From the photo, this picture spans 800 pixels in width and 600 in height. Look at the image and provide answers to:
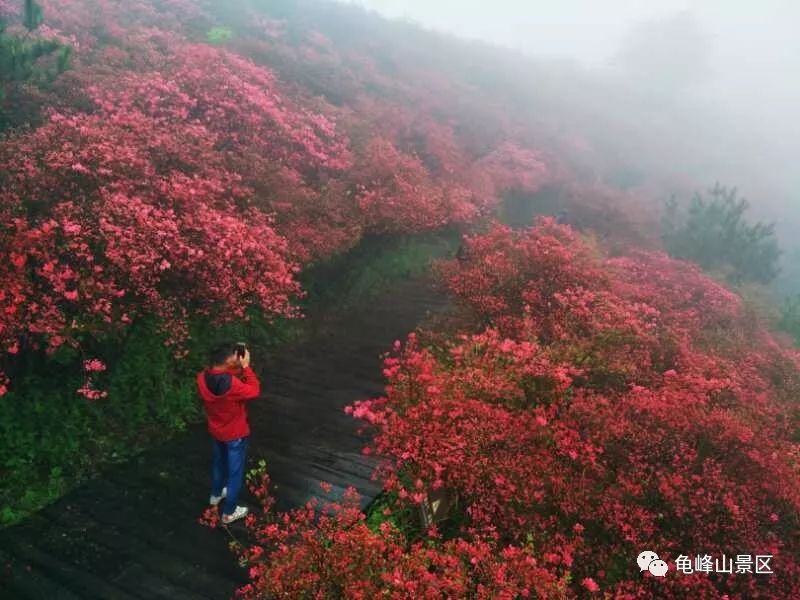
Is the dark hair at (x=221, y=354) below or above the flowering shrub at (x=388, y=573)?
above

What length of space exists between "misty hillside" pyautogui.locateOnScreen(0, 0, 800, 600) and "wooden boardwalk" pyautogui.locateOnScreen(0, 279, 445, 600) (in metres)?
0.04

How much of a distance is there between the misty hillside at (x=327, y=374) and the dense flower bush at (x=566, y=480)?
0.03 m

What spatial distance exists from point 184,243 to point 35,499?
3.83m

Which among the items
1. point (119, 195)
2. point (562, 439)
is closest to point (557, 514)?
point (562, 439)

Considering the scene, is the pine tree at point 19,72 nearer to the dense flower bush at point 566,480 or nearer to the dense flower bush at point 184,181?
the dense flower bush at point 184,181

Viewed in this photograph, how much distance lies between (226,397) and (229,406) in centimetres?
14

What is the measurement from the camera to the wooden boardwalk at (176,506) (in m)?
5.57

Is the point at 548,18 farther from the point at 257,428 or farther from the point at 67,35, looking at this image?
the point at 257,428

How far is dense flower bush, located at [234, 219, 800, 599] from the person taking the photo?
180 inches

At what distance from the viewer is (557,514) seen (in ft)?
18.5

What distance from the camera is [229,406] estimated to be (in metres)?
6.10

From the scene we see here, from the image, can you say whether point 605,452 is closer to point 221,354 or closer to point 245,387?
point 245,387

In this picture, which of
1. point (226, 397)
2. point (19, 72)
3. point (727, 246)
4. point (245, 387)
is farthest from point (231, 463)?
point (727, 246)

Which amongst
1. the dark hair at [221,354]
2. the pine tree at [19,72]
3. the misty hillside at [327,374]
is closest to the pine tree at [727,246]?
the misty hillside at [327,374]
